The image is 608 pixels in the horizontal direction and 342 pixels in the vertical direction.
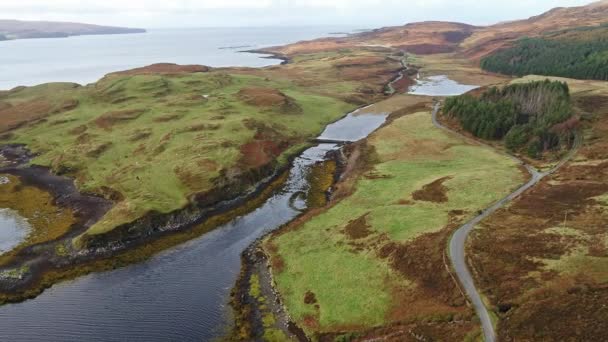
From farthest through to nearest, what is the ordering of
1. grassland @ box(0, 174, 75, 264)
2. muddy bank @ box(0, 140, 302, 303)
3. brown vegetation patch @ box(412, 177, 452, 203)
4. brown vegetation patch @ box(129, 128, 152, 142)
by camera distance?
brown vegetation patch @ box(129, 128, 152, 142)
brown vegetation patch @ box(412, 177, 452, 203)
grassland @ box(0, 174, 75, 264)
muddy bank @ box(0, 140, 302, 303)

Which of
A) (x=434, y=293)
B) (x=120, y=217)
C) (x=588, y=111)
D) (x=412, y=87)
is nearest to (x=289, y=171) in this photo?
(x=120, y=217)

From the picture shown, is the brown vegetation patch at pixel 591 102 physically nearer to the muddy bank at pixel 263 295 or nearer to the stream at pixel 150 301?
the muddy bank at pixel 263 295

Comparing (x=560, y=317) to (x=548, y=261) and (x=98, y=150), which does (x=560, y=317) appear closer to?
(x=548, y=261)

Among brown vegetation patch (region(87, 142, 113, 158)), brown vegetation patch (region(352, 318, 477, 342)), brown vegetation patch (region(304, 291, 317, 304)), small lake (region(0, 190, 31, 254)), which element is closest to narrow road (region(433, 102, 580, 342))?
brown vegetation patch (region(352, 318, 477, 342))

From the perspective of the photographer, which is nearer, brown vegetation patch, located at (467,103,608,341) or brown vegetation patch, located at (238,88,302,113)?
brown vegetation patch, located at (467,103,608,341)

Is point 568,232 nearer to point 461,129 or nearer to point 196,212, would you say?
point 196,212

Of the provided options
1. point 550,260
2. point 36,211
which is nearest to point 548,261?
point 550,260

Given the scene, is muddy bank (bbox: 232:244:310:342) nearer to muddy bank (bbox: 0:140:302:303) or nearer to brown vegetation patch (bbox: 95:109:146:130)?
muddy bank (bbox: 0:140:302:303)
